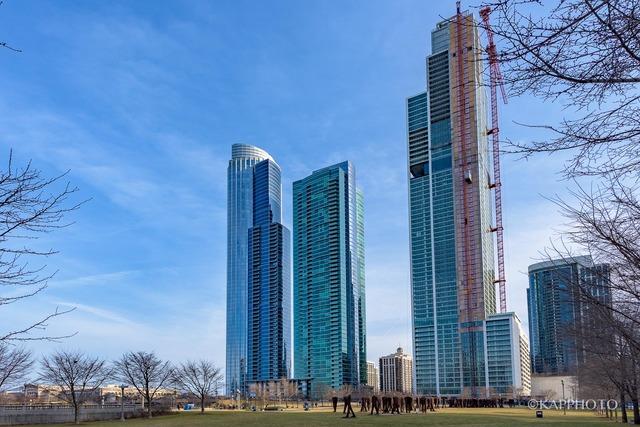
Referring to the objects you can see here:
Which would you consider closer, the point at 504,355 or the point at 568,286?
the point at 568,286

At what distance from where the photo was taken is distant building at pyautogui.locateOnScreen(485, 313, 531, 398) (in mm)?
166500

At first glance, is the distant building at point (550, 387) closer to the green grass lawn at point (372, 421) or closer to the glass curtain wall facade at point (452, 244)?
the glass curtain wall facade at point (452, 244)

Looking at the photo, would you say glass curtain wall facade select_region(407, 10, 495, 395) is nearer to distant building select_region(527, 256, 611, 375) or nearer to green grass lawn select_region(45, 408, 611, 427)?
green grass lawn select_region(45, 408, 611, 427)

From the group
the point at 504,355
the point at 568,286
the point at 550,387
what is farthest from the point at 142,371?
the point at 504,355

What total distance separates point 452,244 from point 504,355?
121 ft

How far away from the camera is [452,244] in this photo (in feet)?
616

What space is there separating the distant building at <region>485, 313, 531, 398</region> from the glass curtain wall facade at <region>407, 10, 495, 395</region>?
8.57 feet

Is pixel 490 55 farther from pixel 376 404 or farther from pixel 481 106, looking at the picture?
pixel 481 106

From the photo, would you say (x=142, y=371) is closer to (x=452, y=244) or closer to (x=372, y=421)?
(x=372, y=421)

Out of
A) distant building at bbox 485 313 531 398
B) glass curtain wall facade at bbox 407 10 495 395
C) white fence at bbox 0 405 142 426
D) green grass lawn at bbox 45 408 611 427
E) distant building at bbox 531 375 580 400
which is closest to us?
green grass lawn at bbox 45 408 611 427

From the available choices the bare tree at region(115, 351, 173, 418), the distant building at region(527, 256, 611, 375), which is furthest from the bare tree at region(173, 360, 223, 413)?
the distant building at region(527, 256, 611, 375)

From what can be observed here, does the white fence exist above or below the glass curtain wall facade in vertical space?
below

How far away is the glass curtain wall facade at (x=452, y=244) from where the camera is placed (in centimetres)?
17912

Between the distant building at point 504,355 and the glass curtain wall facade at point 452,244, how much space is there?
2612 millimetres
